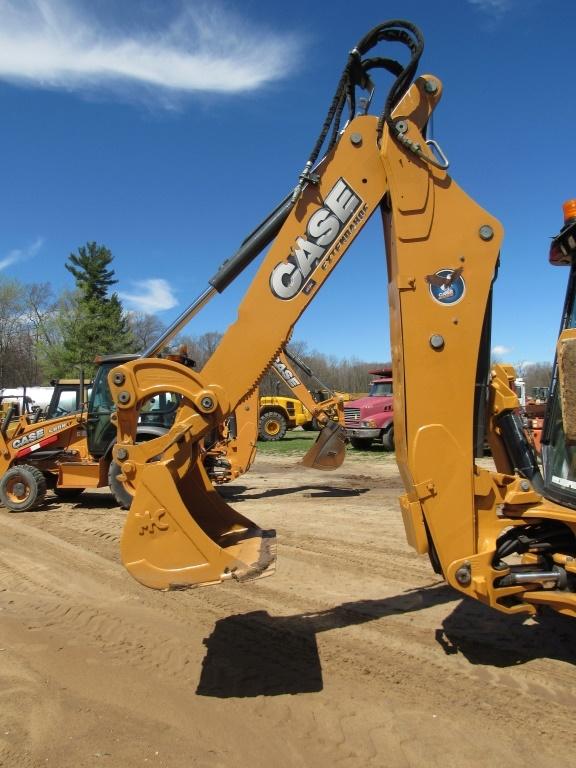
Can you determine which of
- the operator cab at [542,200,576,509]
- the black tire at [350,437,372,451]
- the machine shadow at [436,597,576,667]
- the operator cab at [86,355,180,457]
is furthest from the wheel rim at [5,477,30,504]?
the black tire at [350,437,372,451]

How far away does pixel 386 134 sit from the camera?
3459 mm

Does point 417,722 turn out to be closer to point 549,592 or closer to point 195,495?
point 549,592

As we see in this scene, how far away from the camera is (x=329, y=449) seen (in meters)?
11.3

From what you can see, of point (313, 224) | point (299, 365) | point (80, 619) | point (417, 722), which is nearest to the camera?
point (417, 722)

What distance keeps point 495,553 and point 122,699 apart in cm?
236

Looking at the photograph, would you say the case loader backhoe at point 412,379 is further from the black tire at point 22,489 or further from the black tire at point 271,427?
the black tire at point 271,427

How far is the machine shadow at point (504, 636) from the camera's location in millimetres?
3854

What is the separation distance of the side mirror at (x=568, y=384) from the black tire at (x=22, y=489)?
8749 mm

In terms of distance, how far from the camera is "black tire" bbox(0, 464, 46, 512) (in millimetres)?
9578

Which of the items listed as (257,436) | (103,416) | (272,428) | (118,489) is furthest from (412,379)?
(272,428)

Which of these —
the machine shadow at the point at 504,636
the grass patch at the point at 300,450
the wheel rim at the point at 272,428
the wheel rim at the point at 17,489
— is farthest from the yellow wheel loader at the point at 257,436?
the wheel rim at the point at 272,428

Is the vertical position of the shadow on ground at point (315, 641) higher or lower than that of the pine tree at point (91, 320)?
lower

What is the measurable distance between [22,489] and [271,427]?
1547 cm

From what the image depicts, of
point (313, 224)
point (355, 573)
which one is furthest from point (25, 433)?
point (313, 224)
